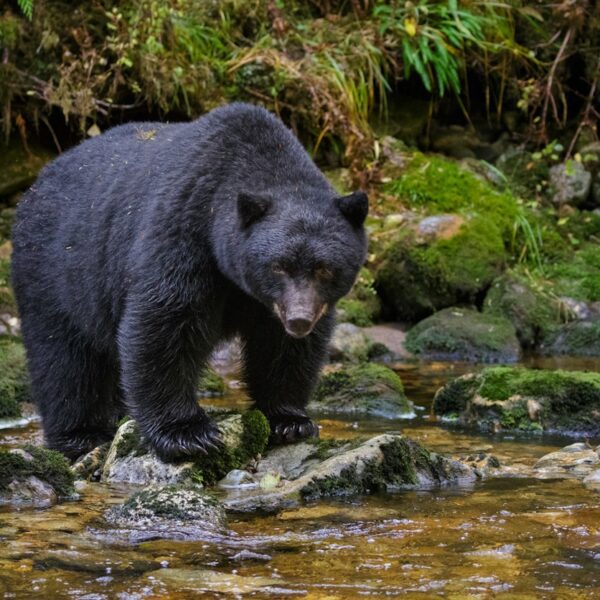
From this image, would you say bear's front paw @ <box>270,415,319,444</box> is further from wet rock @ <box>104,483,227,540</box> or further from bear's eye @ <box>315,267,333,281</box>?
wet rock @ <box>104,483,227,540</box>

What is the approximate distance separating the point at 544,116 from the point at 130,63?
5.63 m

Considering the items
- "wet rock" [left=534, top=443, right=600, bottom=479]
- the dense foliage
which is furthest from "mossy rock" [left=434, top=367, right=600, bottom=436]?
the dense foliage

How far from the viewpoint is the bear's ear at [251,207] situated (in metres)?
6.14

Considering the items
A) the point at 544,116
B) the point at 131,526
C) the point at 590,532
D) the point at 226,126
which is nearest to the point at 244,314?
the point at 226,126

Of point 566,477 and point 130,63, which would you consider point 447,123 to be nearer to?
point 130,63

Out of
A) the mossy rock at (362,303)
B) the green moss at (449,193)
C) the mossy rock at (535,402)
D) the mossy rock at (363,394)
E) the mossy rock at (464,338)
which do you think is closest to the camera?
the mossy rock at (535,402)

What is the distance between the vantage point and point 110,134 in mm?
8102

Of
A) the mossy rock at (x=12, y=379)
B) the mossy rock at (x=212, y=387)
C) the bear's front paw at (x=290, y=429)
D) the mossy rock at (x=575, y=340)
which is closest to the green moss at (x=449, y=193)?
the mossy rock at (x=575, y=340)

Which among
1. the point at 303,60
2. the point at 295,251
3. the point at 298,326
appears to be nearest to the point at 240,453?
the point at 298,326

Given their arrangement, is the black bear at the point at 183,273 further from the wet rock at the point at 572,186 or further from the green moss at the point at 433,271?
the wet rock at the point at 572,186

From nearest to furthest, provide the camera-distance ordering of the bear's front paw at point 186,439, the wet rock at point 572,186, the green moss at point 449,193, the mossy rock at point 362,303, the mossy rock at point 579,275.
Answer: the bear's front paw at point 186,439, the mossy rock at point 362,303, the mossy rock at point 579,275, the green moss at point 449,193, the wet rock at point 572,186

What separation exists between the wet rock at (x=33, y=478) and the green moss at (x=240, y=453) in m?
0.72

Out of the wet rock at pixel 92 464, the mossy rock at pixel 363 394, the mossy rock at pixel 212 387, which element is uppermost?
the wet rock at pixel 92 464

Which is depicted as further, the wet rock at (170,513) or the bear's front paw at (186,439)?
the bear's front paw at (186,439)
